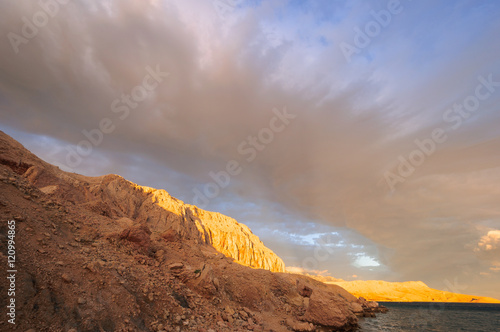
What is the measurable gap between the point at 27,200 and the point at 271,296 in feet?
64.2

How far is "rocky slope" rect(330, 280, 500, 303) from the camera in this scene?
149750mm

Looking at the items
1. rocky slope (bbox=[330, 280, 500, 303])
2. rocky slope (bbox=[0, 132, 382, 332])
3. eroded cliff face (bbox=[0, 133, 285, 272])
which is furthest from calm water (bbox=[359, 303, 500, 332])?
rocky slope (bbox=[330, 280, 500, 303])

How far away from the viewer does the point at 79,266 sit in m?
8.77

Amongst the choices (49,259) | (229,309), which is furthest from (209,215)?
(49,259)

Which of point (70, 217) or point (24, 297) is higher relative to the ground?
point (70, 217)

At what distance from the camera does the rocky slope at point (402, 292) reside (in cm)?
14975

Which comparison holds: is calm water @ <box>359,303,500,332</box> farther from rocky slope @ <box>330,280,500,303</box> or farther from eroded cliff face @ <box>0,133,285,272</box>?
rocky slope @ <box>330,280,500,303</box>

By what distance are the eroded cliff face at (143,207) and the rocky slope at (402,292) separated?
97.3 m

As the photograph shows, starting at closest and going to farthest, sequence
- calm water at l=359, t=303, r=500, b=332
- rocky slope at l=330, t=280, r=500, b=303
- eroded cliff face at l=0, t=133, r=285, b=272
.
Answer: calm water at l=359, t=303, r=500, b=332
eroded cliff face at l=0, t=133, r=285, b=272
rocky slope at l=330, t=280, r=500, b=303

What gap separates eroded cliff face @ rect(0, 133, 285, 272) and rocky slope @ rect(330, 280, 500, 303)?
319ft

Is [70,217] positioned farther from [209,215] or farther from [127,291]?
[209,215]

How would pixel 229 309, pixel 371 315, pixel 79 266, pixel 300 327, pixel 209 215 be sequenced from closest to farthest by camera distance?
pixel 79 266 → pixel 229 309 → pixel 300 327 → pixel 371 315 → pixel 209 215

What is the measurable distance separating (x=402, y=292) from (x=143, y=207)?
191826 mm

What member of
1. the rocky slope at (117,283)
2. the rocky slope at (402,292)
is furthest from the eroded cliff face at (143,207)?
the rocky slope at (402,292)
